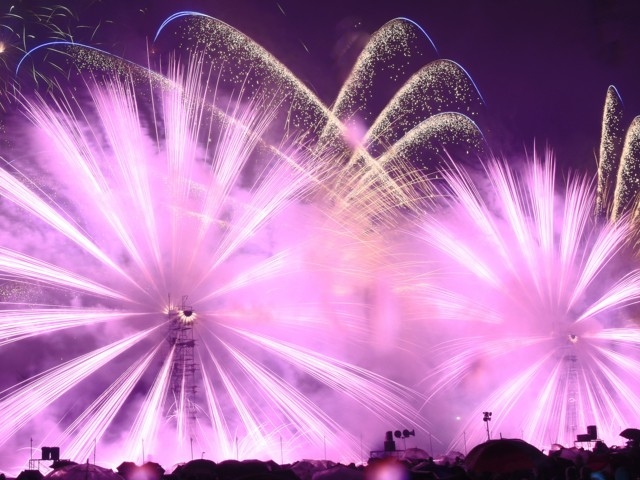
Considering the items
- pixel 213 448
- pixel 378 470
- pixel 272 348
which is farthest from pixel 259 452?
pixel 378 470

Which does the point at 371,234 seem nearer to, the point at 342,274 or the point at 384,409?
the point at 342,274

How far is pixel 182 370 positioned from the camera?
30.0 m

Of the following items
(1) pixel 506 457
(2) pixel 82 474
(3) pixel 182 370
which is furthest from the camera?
(3) pixel 182 370

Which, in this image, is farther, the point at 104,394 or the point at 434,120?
the point at 104,394

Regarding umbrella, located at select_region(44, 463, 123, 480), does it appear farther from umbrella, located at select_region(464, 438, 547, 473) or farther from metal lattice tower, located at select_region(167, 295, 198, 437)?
metal lattice tower, located at select_region(167, 295, 198, 437)

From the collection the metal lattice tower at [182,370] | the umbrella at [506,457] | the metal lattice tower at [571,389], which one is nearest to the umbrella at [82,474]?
the umbrella at [506,457]

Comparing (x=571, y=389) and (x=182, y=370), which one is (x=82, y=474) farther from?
(x=571, y=389)

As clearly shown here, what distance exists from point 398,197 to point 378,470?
1421 cm

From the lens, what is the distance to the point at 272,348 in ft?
97.0

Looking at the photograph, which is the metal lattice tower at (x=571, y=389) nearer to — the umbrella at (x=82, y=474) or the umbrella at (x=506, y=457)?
the umbrella at (x=506, y=457)

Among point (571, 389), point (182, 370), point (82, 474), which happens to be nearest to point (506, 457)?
point (82, 474)

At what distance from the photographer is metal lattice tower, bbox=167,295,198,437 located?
97.3 ft

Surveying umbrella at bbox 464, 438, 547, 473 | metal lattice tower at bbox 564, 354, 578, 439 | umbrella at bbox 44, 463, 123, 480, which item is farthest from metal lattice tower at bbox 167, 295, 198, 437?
umbrella at bbox 464, 438, 547, 473

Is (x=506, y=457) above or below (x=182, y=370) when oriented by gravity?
below
